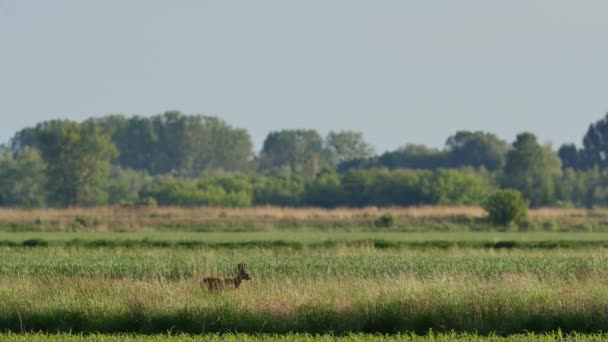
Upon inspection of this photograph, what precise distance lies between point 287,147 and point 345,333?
472 feet

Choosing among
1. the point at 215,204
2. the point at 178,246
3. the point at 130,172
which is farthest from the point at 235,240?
the point at 130,172

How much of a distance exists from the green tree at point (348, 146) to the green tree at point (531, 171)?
58.5m

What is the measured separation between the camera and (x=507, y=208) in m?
74.6

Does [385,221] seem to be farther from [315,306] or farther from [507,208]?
[315,306]

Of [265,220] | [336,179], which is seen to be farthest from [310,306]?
[336,179]

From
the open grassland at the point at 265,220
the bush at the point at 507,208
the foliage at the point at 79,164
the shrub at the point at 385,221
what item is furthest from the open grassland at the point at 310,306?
the foliage at the point at 79,164

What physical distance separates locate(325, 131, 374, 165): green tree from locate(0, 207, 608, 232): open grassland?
279 feet

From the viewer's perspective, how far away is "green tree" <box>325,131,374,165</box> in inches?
6545

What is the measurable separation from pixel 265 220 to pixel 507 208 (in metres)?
13.3

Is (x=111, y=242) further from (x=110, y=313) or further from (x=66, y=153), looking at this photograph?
(x=66, y=153)

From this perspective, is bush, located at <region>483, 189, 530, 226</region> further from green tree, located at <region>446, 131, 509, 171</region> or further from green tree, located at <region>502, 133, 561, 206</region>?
green tree, located at <region>446, 131, 509, 171</region>

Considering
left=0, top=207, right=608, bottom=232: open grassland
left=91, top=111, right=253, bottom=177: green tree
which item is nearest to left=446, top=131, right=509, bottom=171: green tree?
left=91, top=111, right=253, bottom=177: green tree

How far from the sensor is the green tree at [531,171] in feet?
343

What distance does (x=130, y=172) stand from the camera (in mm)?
140000
